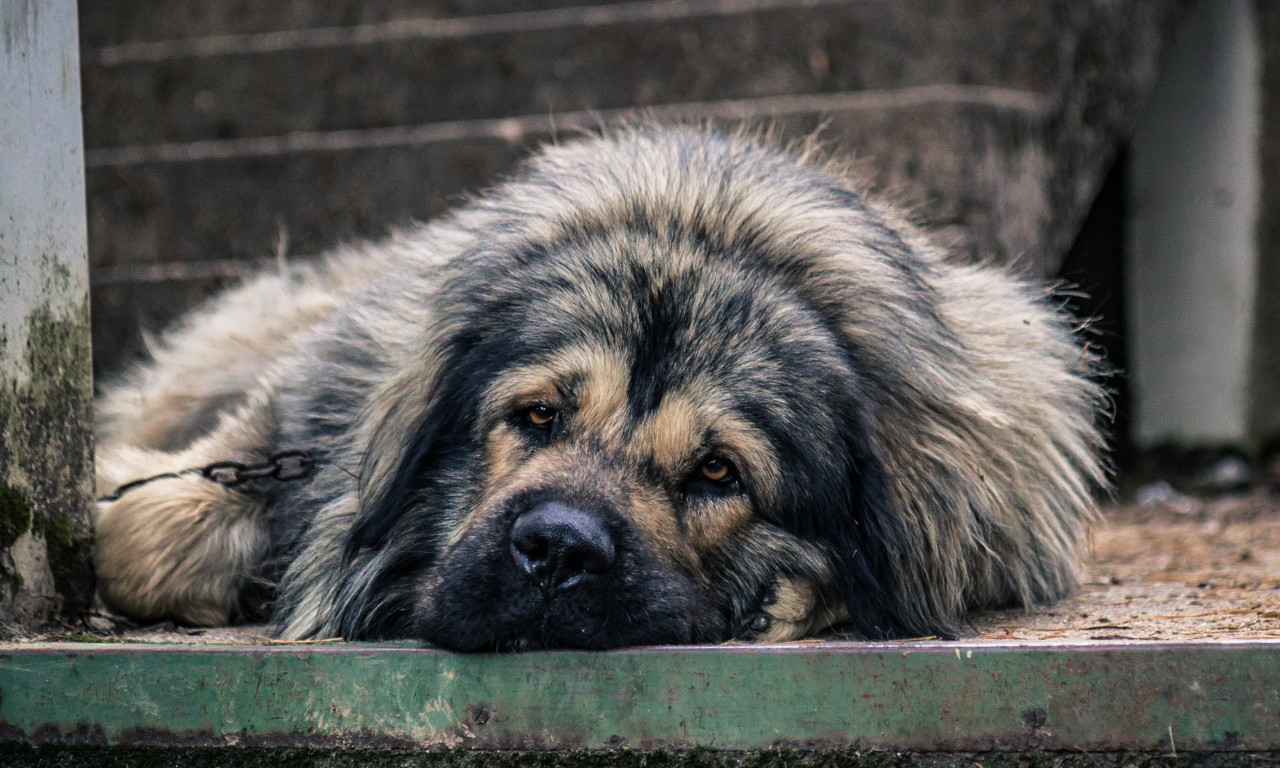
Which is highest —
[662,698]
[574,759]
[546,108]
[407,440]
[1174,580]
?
[546,108]

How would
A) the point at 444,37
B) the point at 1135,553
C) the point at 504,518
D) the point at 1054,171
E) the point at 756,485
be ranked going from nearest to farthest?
the point at 504,518 < the point at 756,485 < the point at 1135,553 < the point at 1054,171 < the point at 444,37

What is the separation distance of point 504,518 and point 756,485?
59 cm

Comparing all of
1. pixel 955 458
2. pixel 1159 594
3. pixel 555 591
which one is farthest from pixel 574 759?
pixel 1159 594

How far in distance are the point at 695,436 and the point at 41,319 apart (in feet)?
4.79

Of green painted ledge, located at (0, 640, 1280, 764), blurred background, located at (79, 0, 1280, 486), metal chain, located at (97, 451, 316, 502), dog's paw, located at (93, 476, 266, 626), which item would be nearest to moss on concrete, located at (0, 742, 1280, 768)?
green painted ledge, located at (0, 640, 1280, 764)

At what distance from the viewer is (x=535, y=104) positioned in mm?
5621

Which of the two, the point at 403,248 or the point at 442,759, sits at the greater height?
the point at 403,248

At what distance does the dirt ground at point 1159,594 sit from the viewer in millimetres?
2674

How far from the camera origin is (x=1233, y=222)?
21.8 ft

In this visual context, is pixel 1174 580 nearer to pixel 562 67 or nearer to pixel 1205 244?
pixel 562 67

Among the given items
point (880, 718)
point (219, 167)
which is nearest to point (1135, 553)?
point (880, 718)

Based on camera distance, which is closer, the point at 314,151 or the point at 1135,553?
the point at 1135,553

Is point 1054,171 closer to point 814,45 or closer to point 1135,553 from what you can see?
point 814,45

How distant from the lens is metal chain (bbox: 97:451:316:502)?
339 cm
